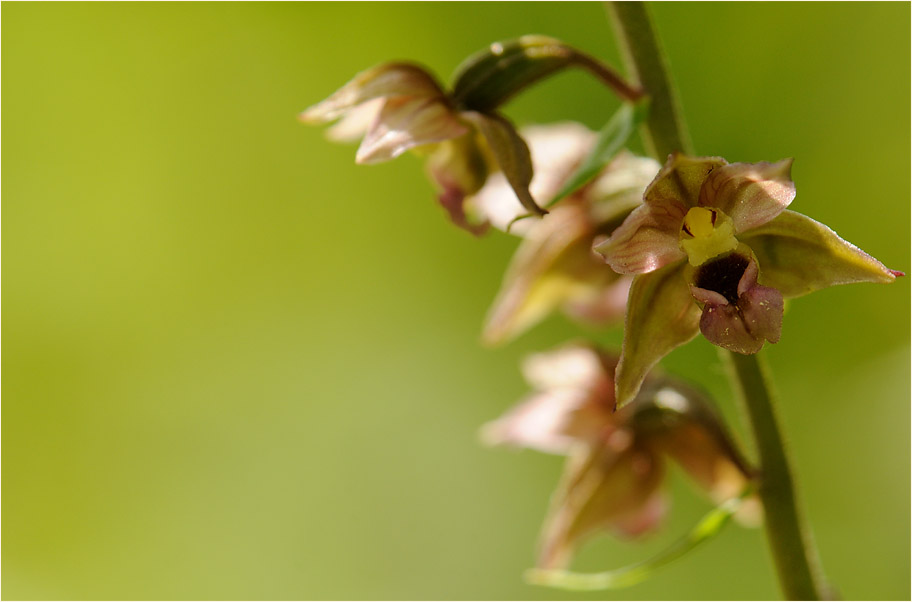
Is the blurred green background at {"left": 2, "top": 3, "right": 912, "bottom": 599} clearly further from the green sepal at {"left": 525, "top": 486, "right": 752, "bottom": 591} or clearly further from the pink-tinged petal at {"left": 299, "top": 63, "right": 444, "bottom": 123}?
the pink-tinged petal at {"left": 299, "top": 63, "right": 444, "bottom": 123}

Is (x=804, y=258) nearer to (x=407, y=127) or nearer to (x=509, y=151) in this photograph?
(x=509, y=151)

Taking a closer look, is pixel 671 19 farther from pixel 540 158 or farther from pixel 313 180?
pixel 540 158

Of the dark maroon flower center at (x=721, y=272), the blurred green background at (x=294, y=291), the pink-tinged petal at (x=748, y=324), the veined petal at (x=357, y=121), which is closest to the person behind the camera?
the pink-tinged petal at (x=748, y=324)

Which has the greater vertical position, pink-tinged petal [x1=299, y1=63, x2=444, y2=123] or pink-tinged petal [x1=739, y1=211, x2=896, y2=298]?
pink-tinged petal [x1=299, y1=63, x2=444, y2=123]

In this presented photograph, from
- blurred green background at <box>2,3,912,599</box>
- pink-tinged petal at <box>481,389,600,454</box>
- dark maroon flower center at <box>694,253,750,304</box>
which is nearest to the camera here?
dark maroon flower center at <box>694,253,750,304</box>

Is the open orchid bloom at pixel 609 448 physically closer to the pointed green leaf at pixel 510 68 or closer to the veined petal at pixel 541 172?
the veined petal at pixel 541 172

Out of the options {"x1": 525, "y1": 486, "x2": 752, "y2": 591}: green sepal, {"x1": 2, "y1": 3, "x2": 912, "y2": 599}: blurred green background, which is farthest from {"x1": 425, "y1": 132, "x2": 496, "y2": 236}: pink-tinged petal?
{"x1": 2, "y1": 3, "x2": 912, "y2": 599}: blurred green background

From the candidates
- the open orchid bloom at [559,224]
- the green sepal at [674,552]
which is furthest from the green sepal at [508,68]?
the green sepal at [674,552]

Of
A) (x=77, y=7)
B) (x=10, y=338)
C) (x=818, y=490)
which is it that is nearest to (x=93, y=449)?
(x=10, y=338)
